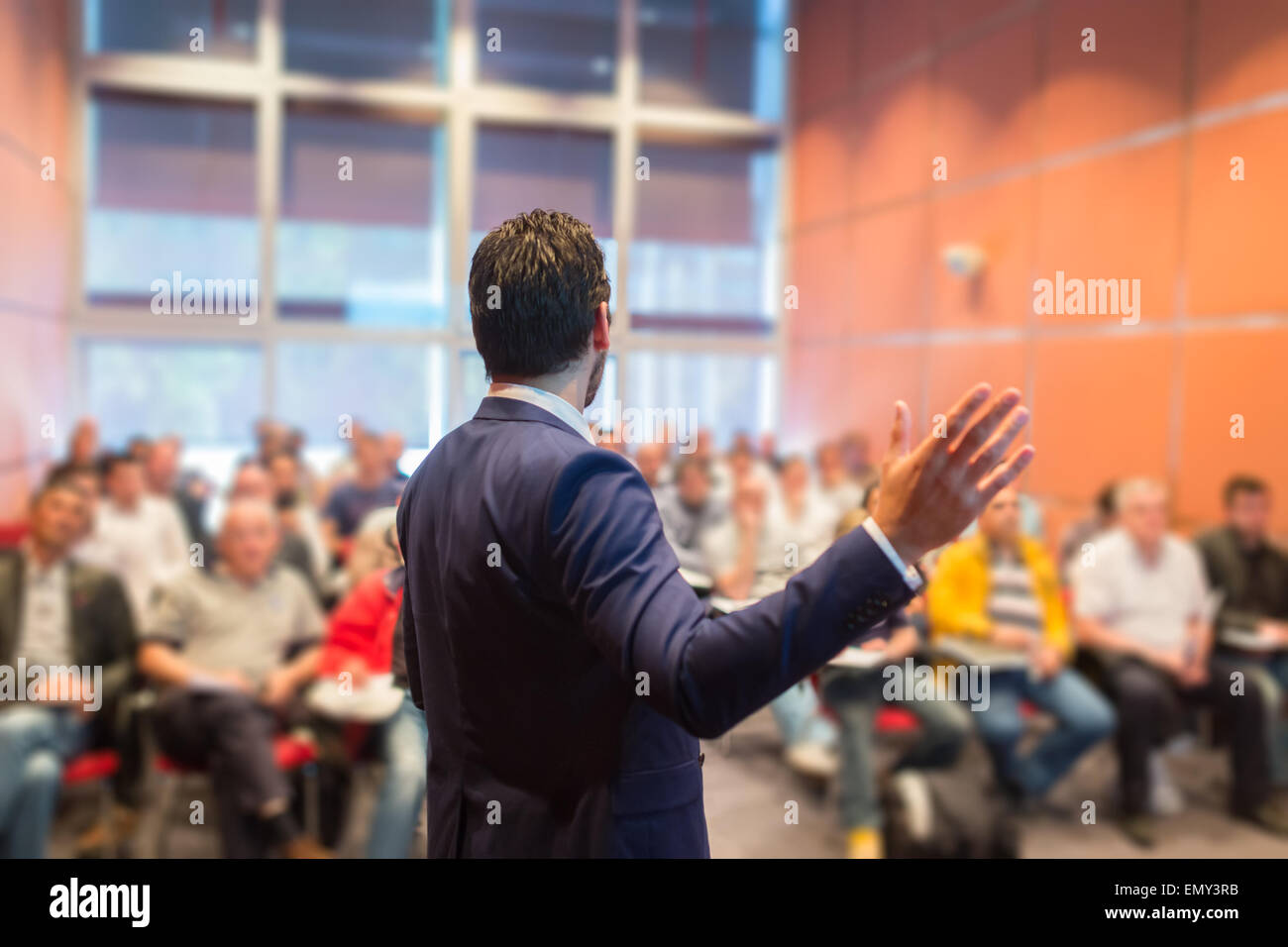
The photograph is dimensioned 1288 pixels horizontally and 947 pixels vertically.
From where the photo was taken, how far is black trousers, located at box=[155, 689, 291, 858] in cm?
274

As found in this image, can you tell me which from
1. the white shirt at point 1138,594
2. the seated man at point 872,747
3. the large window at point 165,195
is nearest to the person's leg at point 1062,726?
the white shirt at point 1138,594

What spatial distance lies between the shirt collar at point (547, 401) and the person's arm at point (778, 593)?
0.16 m

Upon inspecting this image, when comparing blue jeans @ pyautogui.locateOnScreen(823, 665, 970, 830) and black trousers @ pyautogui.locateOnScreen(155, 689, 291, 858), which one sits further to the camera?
blue jeans @ pyautogui.locateOnScreen(823, 665, 970, 830)

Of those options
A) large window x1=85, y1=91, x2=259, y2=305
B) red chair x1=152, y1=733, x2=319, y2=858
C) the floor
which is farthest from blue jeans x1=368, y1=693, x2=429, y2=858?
large window x1=85, y1=91, x2=259, y2=305

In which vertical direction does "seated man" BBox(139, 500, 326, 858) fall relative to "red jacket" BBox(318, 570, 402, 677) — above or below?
below

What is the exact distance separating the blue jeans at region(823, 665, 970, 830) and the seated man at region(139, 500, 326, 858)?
1.62m

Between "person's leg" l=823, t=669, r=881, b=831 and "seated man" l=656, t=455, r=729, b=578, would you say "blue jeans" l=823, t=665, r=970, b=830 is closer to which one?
"person's leg" l=823, t=669, r=881, b=831

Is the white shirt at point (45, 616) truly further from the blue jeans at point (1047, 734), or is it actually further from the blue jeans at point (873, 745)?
the blue jeans at point (1047, 734)

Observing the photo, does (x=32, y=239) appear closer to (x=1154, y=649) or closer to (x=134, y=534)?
(x=134, y=534)

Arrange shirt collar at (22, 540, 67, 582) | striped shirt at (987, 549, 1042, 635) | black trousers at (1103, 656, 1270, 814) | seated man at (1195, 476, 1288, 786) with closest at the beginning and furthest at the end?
shirt collar at (22, 540, 67, 582)
striped shirt at (987, 549, 1042, 635)
black trousers at (1103, 656, 1270, 814)
seated man at (1195, 476, 1288, 786)

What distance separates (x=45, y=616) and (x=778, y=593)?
9.41 feet

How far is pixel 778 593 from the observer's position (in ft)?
2.60

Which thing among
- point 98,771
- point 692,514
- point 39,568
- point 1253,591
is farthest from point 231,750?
point 1253,591
